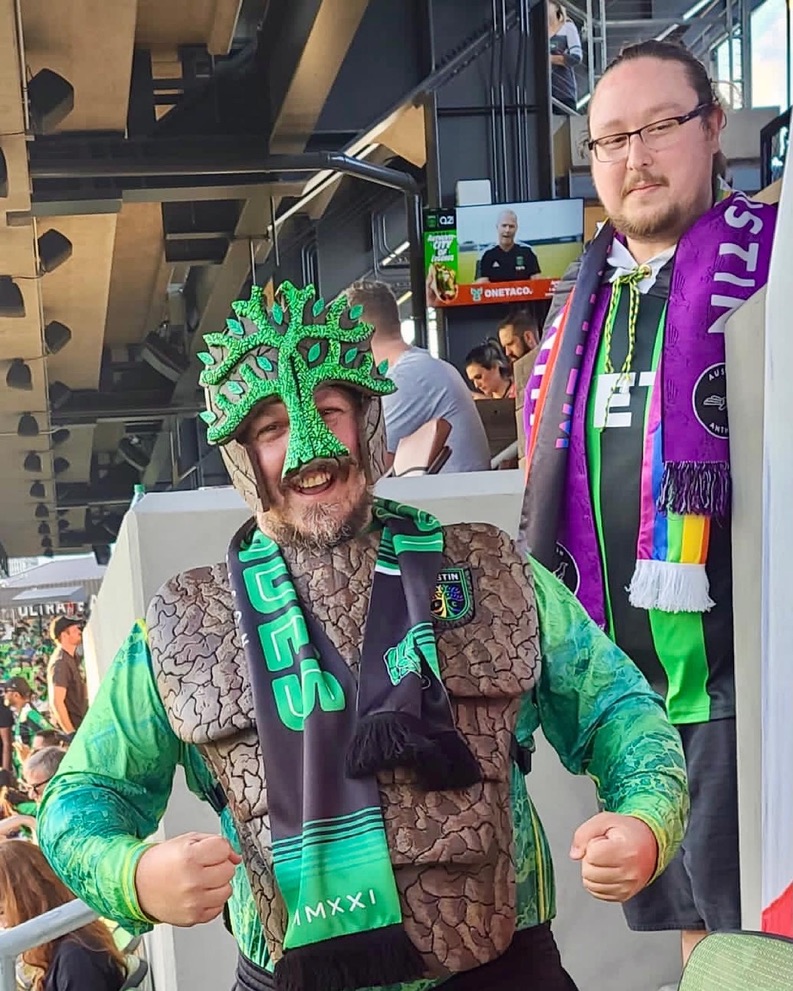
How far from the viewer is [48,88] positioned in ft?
20.2

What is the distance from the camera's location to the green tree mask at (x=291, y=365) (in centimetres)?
139

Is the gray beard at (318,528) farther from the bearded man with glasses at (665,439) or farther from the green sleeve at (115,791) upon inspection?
the bearded man with glasses at (665,439)

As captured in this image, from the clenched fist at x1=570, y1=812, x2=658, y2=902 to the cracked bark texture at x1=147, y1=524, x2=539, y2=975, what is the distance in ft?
0.35

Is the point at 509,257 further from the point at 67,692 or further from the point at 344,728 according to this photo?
the point at 344,728

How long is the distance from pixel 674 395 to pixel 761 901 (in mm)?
650

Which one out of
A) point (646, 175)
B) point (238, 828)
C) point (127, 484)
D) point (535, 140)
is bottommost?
point (127, 484)

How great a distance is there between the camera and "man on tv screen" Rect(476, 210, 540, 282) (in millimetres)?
6660

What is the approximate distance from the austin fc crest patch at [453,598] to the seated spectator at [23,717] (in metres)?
7.23

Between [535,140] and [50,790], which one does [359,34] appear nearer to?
[535,140]

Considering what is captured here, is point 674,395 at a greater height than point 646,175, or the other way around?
point 646,175

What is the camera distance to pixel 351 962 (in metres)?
1.26

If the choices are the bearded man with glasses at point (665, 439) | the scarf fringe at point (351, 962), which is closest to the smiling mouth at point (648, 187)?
the bearded man with glasses at point (665, 439)

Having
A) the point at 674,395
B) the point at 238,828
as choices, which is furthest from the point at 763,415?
the point at 238,828

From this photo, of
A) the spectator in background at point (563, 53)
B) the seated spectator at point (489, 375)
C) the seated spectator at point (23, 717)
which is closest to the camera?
the seated spectator at point (489, 375)
